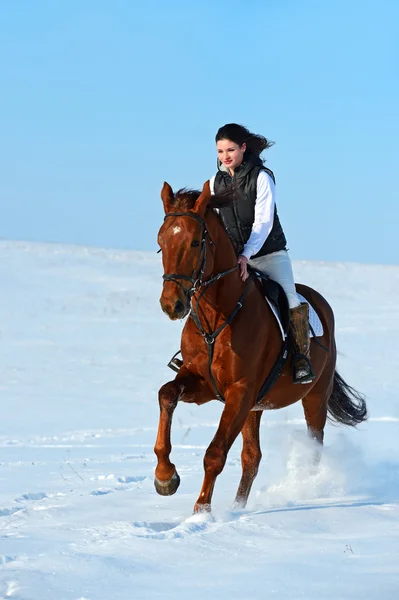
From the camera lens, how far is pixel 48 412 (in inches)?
663

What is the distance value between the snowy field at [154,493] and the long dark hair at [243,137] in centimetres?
294

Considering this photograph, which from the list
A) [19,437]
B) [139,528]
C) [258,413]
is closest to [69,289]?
[19,437]

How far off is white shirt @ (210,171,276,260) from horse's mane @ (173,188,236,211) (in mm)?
462

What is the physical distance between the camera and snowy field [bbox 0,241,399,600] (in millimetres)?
4566

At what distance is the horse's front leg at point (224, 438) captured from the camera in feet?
20.9

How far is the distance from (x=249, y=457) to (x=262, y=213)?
7.37 ft

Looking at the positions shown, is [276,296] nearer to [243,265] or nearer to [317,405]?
[243,265]

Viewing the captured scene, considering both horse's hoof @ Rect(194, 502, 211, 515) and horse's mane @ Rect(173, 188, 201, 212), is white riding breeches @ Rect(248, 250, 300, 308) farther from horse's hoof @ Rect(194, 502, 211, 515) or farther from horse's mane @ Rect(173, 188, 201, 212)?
horse's hoof @ Rect(194, 502, 211, 515)

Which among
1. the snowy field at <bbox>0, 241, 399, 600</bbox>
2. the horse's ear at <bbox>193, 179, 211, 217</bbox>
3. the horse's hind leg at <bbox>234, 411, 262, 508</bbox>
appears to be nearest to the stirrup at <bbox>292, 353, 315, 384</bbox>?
the horse's hind leg at <bbox>234, 411, 262, 508</bbox>

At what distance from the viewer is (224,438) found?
21.1ft

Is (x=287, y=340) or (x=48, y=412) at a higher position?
(x=287, y=340)

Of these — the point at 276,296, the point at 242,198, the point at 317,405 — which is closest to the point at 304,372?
the point at 276,296

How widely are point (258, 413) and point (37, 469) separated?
340 centimetres

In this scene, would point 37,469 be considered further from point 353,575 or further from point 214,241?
point 353,575
